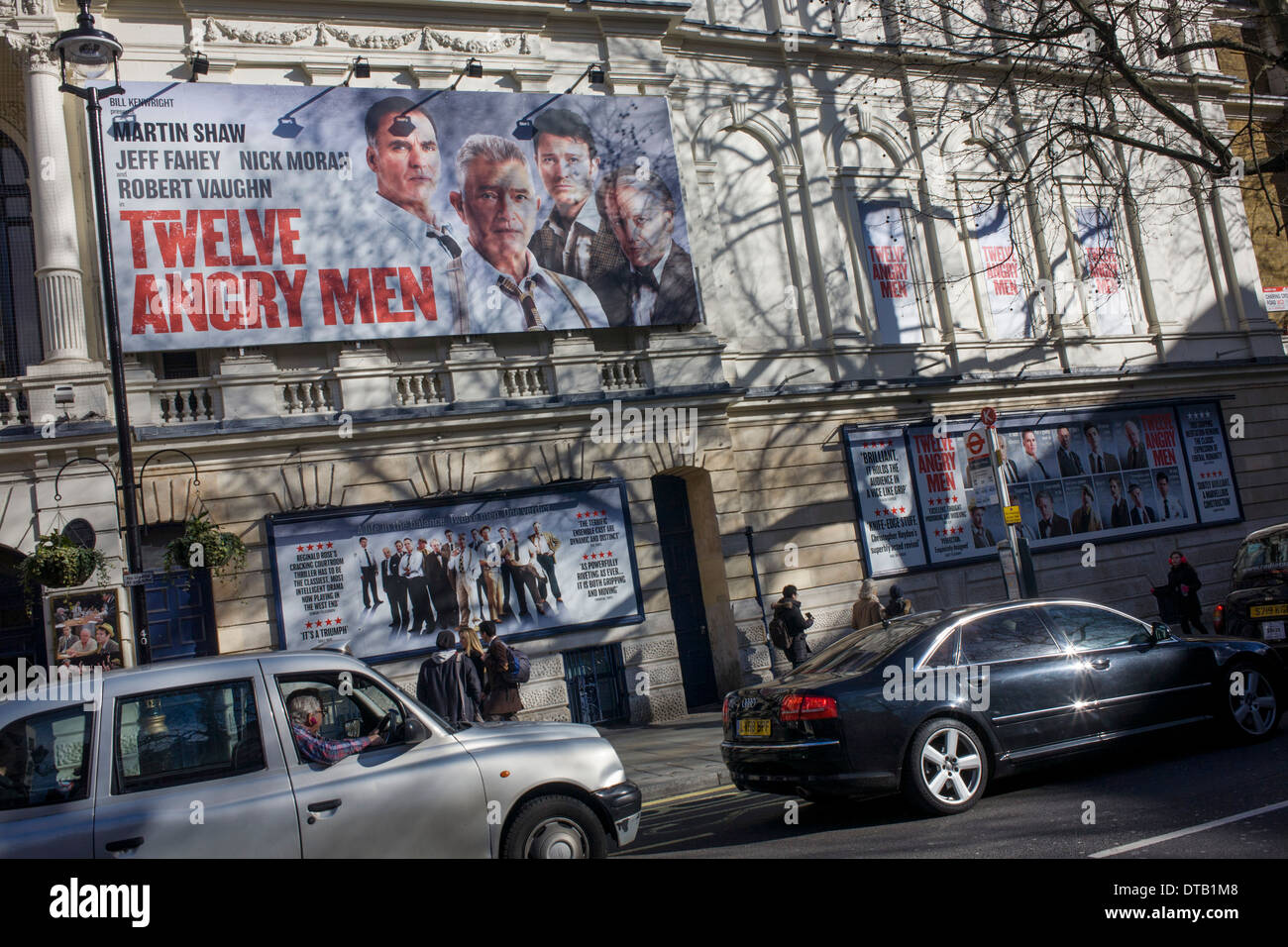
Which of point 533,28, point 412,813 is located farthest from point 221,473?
point 412,813

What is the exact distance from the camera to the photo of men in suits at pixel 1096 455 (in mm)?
23547

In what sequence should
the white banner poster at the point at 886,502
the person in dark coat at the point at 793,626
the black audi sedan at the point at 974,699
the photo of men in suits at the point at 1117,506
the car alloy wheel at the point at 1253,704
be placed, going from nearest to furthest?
the black audi sedan at the point at 974,699
the car alloy wheel at the point at 1253,704
the person in dark coat at the point at 793,626
the white banner poster at the point at 886,502
the photo of men in suits at the point at 1117,506

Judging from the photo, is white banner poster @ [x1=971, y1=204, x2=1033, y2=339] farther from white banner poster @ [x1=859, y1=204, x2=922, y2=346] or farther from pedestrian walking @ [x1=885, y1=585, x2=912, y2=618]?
pedestrian walking @ [x1=885, y1=585, x2=912, y2=618]

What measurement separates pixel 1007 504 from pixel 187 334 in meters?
12.8

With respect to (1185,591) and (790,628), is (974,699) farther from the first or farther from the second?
(1185,591)

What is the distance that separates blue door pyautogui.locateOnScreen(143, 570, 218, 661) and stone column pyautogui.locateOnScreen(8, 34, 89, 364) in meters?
3.57

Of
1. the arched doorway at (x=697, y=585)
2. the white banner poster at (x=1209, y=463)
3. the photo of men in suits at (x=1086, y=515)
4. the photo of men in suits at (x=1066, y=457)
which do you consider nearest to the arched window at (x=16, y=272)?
the arched doorway at (x=697, y=585)

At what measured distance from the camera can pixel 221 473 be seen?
15586mm

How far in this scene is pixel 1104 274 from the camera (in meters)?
25.1

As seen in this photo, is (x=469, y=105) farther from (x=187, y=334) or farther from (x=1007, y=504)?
(x=1007, y=504)

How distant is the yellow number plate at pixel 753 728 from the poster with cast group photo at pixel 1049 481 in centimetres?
1145

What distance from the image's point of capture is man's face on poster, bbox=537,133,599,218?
1861 cm

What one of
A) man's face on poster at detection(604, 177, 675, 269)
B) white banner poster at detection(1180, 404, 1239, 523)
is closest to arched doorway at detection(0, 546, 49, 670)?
man's face on poster at detection(604, 177, 675, 269)

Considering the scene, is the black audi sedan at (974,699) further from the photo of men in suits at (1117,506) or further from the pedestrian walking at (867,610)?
the photo of men in suits at (1117,506)
